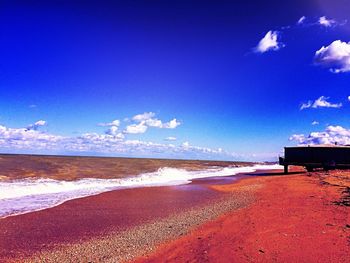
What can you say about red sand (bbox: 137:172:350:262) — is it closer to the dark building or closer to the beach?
the beach

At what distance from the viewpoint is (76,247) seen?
896 centimetres

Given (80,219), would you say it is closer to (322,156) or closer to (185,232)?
(185,232)

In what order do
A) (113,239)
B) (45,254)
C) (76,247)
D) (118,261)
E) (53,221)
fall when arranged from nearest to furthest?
(118,261) < (45,254) < (76,247) < (113,239) < (53,221)

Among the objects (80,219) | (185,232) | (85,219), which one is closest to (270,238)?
(185,232)

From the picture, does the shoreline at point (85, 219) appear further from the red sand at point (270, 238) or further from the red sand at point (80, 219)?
the red sand at point (270, 238)

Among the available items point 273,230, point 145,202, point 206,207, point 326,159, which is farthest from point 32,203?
point 326,159

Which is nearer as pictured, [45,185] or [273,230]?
[273,230]

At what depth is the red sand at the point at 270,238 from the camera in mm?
7785

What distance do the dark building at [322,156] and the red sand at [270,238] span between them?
80.3ft

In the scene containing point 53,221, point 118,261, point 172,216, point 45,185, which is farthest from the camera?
point 45,185

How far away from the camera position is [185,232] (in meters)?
10.3

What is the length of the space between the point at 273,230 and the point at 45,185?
691 inches

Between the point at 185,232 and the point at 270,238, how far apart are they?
8.90ft

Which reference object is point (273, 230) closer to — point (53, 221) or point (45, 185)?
point (53, 221)
